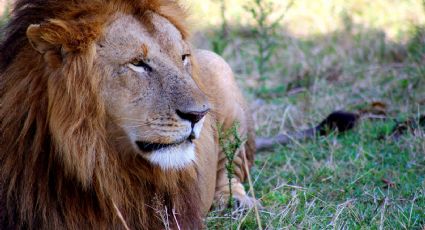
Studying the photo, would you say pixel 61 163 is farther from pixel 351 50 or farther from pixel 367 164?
pixel 351 50

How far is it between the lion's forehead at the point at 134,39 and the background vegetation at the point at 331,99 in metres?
0.52

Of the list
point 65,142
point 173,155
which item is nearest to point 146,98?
point 173,155

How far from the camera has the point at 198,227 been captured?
349cm

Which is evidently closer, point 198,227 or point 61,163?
point 61,163

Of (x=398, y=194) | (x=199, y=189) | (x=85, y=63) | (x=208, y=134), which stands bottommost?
(x=398, y=194)

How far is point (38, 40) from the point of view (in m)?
2.98

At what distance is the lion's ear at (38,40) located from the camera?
2.94 metres

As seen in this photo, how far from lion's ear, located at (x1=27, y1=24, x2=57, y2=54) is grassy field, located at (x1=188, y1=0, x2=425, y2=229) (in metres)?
1.34

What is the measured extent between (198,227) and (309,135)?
206 centimetres

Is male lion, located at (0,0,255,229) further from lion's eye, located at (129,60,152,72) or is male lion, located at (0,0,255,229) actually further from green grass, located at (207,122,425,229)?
green grass, located at (207,122,425,229)

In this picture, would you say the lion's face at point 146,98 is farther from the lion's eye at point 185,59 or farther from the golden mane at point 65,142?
the lion's eye at point 185,59

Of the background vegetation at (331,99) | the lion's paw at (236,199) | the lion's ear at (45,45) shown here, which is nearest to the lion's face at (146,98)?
the lion's ear at (45,45)

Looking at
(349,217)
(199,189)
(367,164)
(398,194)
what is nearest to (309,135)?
(367,164)

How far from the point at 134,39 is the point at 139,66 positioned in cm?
12
